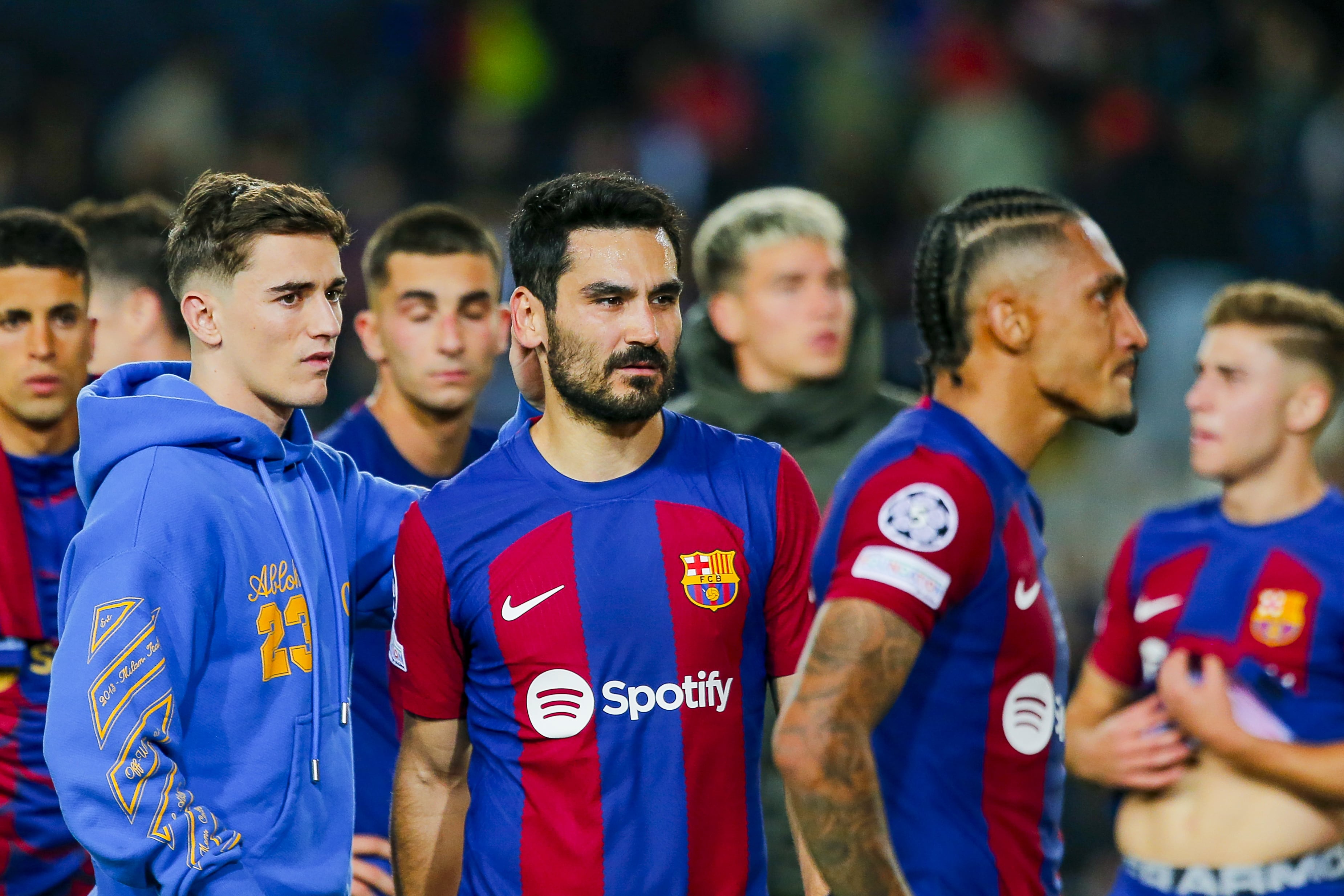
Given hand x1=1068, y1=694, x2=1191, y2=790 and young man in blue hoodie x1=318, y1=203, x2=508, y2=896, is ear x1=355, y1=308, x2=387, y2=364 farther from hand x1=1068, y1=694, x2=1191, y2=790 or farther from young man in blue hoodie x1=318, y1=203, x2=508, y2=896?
hand x1=1068, y1=694, x2=1191, y2=790

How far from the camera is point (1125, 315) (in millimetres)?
3158

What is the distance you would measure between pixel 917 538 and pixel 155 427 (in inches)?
59.8

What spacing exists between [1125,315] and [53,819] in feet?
9.93

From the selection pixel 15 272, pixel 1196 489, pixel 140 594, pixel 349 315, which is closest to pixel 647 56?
pixel 349 315

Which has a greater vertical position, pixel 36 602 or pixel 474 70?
pixel 474 70

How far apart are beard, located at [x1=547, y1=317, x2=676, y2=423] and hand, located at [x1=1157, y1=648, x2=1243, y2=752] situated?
1.72m

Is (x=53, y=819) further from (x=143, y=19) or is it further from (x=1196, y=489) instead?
(x=143, y=19)

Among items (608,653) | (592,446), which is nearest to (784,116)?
(592,446)

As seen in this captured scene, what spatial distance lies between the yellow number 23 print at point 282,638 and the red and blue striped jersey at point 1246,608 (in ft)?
7.82

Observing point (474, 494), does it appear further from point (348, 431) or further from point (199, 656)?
point (348, 431)

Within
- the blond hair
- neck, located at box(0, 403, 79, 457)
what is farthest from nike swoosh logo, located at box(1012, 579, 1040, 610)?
neck, located at box(0, 403, 79, 457)

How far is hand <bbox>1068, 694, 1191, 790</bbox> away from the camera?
3.98 m

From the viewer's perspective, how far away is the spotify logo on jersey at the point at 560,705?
295 centimetres

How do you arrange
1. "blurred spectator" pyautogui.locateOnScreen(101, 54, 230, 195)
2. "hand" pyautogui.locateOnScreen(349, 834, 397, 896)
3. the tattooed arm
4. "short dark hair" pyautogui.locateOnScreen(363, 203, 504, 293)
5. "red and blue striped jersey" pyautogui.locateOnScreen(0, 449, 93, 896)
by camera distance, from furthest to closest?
"blurred spectator" pyautogui.locateOnScreen(101, 54, 230, 195) < "short dark hair" pyautogui.locateOnScreen(363, 203, 504, 293) < "hand" pyautogui.locateOnScreen(349, 834, 397, 896) < "red and blue striped jersey" pyautogui.locateOnScreen(0, 449, 93, 896) < the tattooed arm
